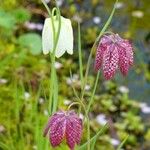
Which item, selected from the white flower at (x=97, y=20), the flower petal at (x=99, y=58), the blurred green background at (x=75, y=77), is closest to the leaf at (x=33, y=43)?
the blurred green background at (x=75, y=77)

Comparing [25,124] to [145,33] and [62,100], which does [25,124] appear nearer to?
[62,100]

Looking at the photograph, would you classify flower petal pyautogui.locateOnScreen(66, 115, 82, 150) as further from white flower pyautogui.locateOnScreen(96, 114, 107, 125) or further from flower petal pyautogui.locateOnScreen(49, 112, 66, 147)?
white flower pyautogui.locateOnScreen(96, 114, 107, 125)

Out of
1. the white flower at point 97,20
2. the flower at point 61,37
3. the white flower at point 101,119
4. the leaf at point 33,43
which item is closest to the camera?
the flower at point 61,37

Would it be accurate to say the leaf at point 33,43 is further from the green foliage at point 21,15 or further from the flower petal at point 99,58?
the flower petal at point 99,58

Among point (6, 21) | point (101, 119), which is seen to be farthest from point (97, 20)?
point (6, 21)

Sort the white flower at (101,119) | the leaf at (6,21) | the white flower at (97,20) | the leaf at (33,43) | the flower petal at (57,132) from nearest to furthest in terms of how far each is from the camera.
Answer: the flower petal at (57,132)
the leaf at (6,21)
the white flower at (101,119)
the leaf at (33,43)
the white flower at (97,20)

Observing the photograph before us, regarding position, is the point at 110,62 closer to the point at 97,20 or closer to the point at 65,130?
the point at 65,130

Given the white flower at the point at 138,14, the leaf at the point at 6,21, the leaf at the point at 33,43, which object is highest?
the leaf at the point at 6,21

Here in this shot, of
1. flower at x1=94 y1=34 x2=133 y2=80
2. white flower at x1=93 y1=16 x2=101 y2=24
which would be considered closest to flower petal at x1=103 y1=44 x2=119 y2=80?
flower at x1=94 y1=34 x2=133 y2=80
